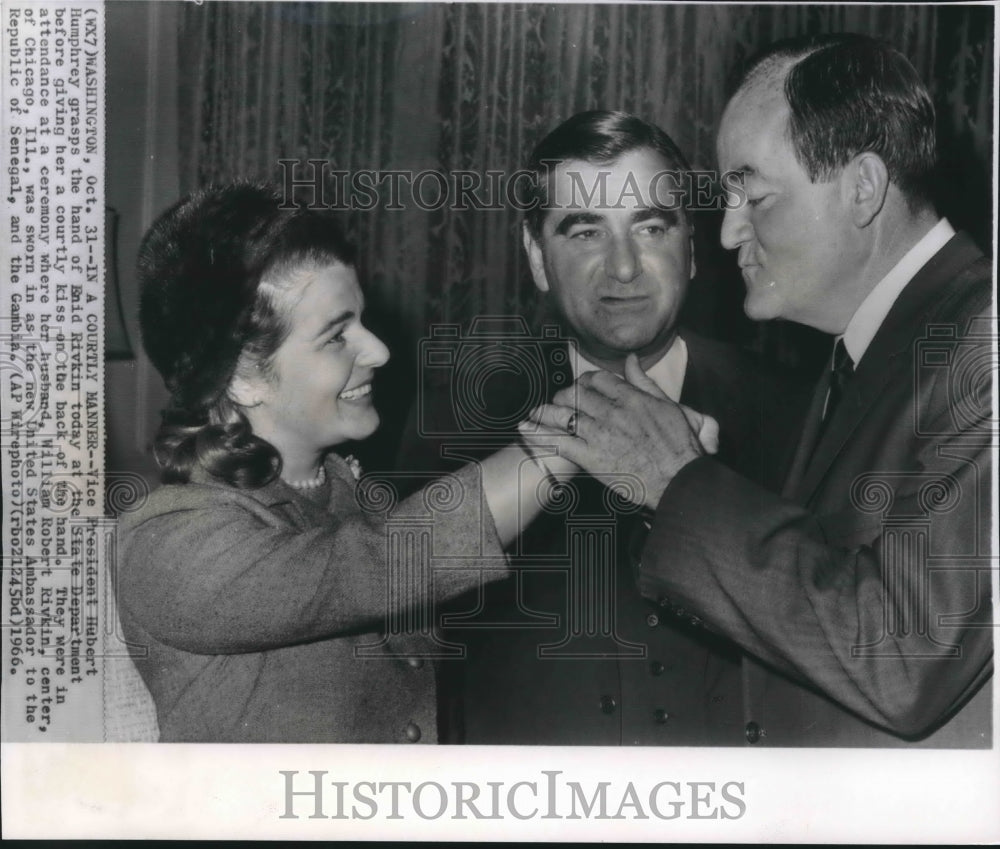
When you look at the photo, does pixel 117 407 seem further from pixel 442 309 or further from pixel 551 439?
pixel 551 439

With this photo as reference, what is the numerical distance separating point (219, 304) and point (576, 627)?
1125 mm

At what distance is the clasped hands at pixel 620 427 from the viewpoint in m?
2.62

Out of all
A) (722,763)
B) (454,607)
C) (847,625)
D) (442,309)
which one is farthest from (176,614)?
(847,625)

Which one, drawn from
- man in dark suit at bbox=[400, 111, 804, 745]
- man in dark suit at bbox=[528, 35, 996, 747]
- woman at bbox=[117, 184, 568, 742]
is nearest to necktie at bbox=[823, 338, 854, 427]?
man in dark suit at bbox=[528, 35, 996, 747]

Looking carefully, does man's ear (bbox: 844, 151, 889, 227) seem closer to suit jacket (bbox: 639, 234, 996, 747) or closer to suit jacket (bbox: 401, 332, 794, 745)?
suit jacket (bbox: 639, 234, 996, 747)

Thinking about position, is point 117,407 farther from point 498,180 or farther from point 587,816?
point 587,816

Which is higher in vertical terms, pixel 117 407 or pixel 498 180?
pixel 498 180

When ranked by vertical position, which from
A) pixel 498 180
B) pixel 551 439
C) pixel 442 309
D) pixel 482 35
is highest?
pixel 482 35

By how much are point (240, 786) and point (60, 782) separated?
1.47ft

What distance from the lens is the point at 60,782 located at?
272 cm

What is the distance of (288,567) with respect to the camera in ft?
8.44

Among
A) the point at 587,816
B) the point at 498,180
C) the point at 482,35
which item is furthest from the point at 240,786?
the point at 482,35

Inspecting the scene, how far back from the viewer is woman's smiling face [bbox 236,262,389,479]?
2.60 meters

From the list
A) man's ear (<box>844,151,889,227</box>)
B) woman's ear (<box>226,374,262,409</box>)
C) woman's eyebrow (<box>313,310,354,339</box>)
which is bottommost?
woman's ear (<box>226,374,262,409</box>)
